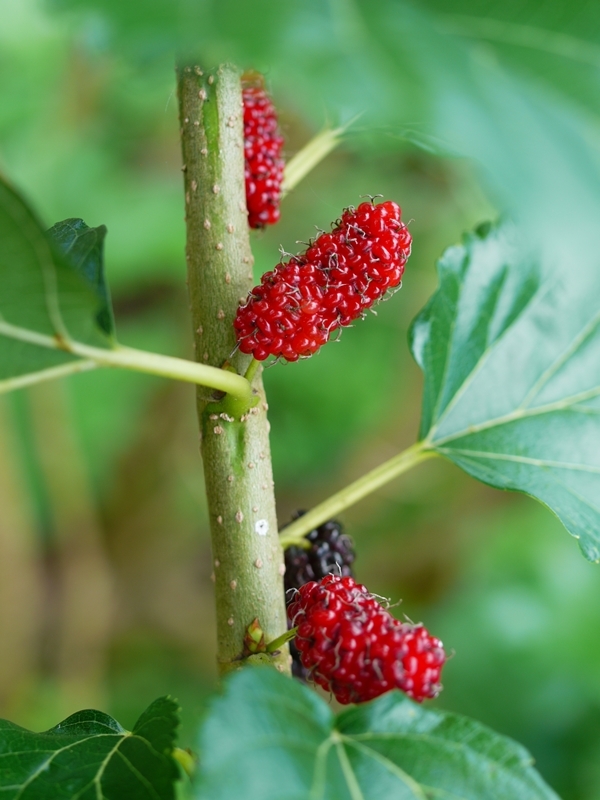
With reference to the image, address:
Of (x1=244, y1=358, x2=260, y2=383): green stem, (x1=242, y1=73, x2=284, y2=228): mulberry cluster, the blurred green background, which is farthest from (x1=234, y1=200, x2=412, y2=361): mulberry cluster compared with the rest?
the blurred green background

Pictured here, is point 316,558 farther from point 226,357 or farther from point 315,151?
point 315,151

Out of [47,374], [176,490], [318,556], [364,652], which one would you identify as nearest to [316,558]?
[318,556]

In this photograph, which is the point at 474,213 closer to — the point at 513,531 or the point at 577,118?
the point at 513,531

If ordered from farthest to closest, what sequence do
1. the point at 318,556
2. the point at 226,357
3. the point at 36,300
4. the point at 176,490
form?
the point at 176,490 → the point at 318,556 → the point at 226,357 → the point at 36,300

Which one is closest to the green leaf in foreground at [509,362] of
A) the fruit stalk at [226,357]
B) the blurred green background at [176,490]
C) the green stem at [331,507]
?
the green stem at [331,507]

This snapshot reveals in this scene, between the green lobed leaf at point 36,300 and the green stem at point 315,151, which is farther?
the green stem at point 315,151

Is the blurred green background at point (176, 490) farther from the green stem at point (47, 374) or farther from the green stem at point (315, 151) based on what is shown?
the green stem at point (47, 374)
